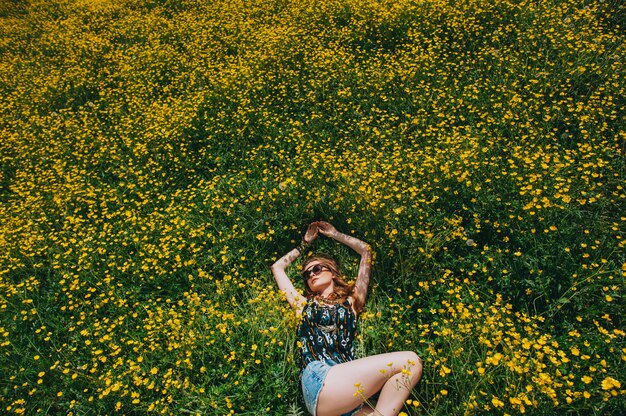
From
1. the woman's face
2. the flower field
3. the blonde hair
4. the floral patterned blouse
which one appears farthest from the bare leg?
the woman's face

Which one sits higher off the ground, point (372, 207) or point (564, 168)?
point (564, 168)

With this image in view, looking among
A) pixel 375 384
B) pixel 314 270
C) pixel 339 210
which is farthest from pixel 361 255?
pixel 375 384

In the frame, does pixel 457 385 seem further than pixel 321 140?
No

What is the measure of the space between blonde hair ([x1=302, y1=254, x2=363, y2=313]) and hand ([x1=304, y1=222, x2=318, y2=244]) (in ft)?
1.00

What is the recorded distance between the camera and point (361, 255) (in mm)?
4371

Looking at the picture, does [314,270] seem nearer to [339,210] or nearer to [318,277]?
[318,277]

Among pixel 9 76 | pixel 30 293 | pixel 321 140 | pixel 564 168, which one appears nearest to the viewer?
pixel 564 168

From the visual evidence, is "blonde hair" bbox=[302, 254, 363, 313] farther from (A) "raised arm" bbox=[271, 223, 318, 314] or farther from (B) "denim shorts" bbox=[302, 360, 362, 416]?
(B) "denim shorts" bbox=[302, 360, 362, 416]

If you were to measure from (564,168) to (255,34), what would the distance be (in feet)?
22.3

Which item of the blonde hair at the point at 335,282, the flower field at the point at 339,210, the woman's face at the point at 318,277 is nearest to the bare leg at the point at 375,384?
the flower field at the point at 339,210

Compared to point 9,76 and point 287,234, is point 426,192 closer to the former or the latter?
point 287,234

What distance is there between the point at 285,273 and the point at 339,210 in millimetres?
1029

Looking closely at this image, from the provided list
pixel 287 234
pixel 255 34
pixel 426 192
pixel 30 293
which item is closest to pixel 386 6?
pixel 255 34

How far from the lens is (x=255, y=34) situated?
27.9 ft
